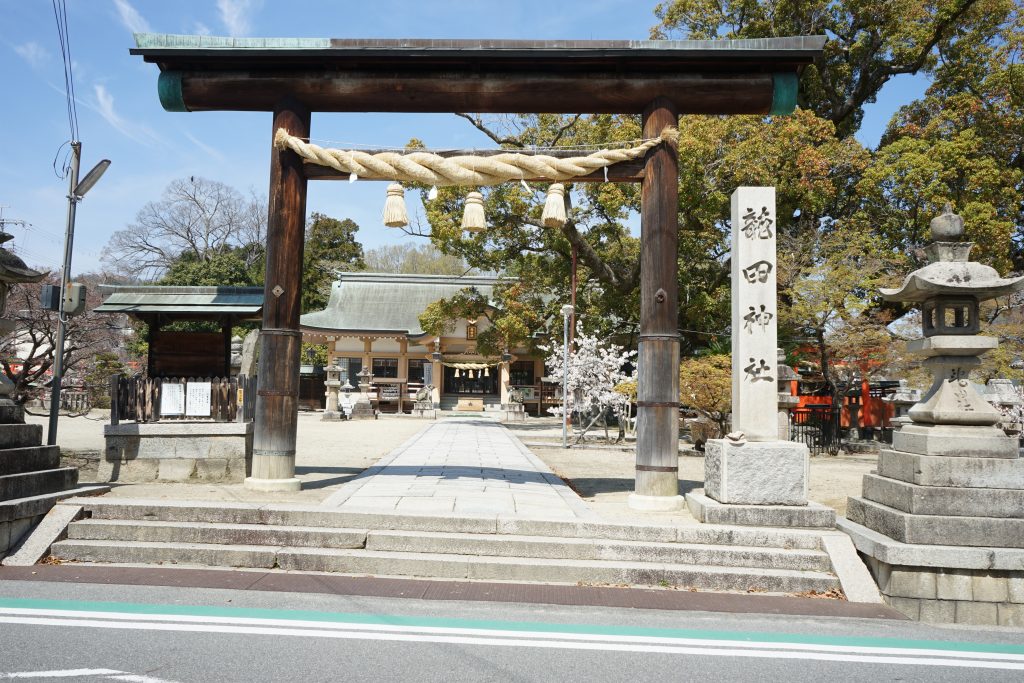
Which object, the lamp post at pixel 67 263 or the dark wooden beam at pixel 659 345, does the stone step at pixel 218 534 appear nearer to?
the dark wooden beam at pixel 659 345

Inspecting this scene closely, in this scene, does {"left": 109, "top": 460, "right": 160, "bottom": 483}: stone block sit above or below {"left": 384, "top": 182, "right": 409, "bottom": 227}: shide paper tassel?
below

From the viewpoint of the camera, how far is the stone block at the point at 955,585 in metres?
4.64

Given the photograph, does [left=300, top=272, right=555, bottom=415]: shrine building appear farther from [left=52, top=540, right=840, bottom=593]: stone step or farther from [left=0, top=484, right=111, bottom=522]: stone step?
[left=52, top=540, right=840, bottom=593]: stone step

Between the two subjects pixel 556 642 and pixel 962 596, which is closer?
pixel 556 642

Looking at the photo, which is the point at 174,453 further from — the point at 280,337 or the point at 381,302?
the point at 381,302

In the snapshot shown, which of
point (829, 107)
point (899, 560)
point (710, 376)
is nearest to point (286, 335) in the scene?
point (899, 560)

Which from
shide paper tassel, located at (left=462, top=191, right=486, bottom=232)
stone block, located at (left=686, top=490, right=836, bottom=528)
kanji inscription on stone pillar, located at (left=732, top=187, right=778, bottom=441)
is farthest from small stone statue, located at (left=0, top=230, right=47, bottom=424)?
kanji inscription on stone pillar, located at (left=732, top=187, right=778, bottom=441)

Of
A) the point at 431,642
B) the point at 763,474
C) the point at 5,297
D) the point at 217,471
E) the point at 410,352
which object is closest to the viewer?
the point at 431,642

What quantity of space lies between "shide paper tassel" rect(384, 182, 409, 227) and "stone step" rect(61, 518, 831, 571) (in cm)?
340

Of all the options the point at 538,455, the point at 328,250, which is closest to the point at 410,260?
the point at 328,250

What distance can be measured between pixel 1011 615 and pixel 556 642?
3489 millimetres

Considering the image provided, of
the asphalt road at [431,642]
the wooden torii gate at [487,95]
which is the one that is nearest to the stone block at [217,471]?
the wooden torii gate at [487,95]

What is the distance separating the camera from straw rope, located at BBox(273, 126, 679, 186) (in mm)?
6695

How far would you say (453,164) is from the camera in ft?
22.0
